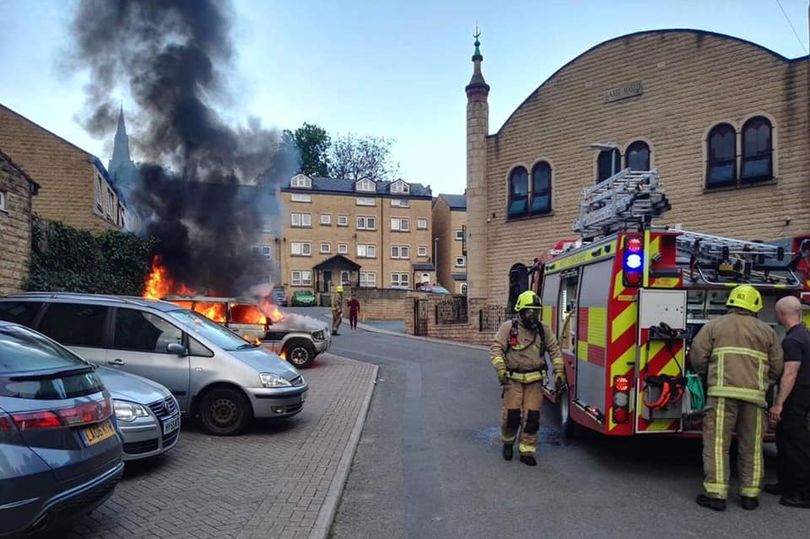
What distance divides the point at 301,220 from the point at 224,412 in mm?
43052

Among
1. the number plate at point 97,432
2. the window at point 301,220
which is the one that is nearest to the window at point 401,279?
the window at point 301,220

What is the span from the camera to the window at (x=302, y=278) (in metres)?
48.5

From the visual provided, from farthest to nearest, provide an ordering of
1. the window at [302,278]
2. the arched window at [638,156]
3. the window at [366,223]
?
1. the window at [366,223]
2. the window at [302,278]
3. the arched window at [638,156]

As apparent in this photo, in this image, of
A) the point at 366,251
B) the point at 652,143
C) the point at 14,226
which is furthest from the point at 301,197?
the point at 14,226

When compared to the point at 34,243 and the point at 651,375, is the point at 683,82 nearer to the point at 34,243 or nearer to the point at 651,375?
the point at 651,375

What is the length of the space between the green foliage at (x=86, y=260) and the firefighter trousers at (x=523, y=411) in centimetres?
1009

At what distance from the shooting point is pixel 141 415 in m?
5.32

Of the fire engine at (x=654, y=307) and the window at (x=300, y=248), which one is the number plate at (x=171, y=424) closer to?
the fire engine at (x=654, y=307)

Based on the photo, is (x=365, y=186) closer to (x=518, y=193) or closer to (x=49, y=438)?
(x=518, y=193)

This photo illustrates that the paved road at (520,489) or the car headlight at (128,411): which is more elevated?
the car headlight at (128,411)

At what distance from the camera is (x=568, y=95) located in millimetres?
21297

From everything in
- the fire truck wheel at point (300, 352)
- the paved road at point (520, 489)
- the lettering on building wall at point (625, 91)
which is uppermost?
the lettering on building wall at point (625, 91)

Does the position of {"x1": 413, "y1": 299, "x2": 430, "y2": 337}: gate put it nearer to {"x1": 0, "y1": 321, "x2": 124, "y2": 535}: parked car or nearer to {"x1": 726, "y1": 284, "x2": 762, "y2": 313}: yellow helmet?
{"x1": 726, "y1": 284, "x2": 762, "y2": 313}: yellow helmet

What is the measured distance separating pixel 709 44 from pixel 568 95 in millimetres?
4735
